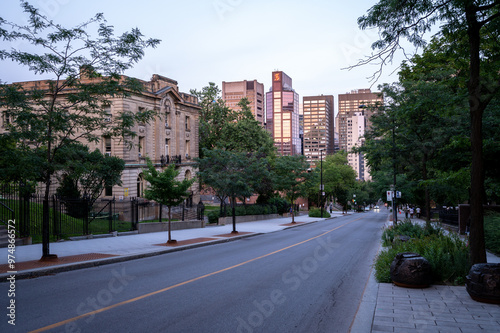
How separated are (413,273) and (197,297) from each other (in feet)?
15.2

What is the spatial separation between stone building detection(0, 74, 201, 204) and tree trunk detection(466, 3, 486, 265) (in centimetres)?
3123

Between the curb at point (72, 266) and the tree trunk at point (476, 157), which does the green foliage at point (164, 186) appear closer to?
the curb at point (72, 266)

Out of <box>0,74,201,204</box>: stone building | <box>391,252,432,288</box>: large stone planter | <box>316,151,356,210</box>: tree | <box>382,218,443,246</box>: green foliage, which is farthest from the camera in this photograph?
<box>316,151,356,210</box>: tree

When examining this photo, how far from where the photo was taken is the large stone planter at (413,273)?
8.23 meters

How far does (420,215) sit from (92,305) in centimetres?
5293

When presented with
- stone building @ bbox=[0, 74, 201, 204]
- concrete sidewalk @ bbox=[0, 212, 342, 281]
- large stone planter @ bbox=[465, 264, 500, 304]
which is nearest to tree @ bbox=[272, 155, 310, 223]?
stone building @ bbox=[0, 74, 201, 204]

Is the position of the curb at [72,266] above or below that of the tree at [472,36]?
below

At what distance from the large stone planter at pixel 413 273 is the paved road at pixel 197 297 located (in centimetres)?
98

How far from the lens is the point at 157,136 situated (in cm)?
4672

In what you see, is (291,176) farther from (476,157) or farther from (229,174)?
(476,157)

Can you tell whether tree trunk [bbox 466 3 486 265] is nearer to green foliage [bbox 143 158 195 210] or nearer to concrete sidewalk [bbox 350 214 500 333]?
concrete sidewalk [bbox 350 214 500 333]

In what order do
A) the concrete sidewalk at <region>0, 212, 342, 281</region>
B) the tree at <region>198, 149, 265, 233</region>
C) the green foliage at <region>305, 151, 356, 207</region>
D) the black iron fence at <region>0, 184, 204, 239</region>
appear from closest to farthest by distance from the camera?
the concrete sidewalk at <region>0, 212, 342, 281</region>
the black iron fence at <region>0, 184, 204, 239</region>
the tree at <region>198, 149, 265, 233</region>
the green foliage at <region>305, 151, 356, 207</region>

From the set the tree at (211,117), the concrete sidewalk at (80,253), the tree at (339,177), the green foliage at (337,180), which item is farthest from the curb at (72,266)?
the tree at (339,177)

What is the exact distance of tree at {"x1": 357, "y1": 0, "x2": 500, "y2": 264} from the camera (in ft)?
26.7
